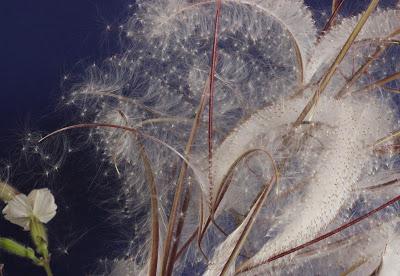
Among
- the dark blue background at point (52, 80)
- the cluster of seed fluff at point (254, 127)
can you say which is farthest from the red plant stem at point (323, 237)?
the dark blue background at point (52, 80)

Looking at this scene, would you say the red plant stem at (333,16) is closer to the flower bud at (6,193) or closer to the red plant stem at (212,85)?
the red plant stem at (212,85)

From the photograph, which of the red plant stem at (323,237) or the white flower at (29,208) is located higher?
the red plant stem at (323,237)

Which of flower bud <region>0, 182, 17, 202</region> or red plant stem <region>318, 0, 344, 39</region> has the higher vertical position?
red plant stem <region>318, 0, 344, 39</region>

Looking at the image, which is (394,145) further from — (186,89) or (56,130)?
(56,130)

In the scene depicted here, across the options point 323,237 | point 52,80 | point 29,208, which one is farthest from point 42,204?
point 323,237

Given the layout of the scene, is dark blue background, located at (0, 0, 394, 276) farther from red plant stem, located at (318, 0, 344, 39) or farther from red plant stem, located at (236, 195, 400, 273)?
red plant stem, located at (236, 195, 400, 273)

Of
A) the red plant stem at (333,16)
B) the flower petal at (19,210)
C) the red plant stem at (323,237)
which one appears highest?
the red plant stem at (333,16)

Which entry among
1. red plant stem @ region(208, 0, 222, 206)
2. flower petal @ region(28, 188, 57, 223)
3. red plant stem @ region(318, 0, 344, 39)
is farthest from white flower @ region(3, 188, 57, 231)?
red plant stem @ region(318, 0, 344, 39)
